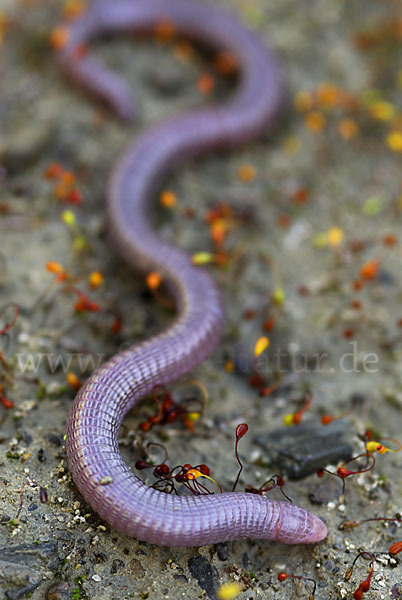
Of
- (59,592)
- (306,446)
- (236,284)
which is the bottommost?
(59,592)

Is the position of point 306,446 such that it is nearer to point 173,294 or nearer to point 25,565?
point 173,294

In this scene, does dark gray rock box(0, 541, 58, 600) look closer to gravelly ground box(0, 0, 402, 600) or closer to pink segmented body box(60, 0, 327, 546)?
gravelly ground box(0, 0, 402, 600)

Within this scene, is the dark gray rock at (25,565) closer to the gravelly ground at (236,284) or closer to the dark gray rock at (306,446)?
the gravelly ground at (236,284)

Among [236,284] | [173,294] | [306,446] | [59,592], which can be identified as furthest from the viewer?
[236,284]

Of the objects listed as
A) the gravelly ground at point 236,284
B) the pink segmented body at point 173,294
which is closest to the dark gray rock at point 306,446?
the gravelly ground at point 236,284

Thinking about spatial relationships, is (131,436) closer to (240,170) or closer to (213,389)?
(213,389)

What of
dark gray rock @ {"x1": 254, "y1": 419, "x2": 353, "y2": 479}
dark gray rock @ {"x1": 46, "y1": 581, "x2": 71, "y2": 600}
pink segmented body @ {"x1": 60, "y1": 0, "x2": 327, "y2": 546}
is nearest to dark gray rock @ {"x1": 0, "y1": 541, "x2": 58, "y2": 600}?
dark gray rock @ {"x1": 46, "y1": 581, "x2": 71, "y2": 600}

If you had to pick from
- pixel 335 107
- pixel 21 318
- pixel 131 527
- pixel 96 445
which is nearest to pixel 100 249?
pixel 21 318

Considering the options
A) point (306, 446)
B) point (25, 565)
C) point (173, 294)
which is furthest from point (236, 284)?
point (25, 565)
